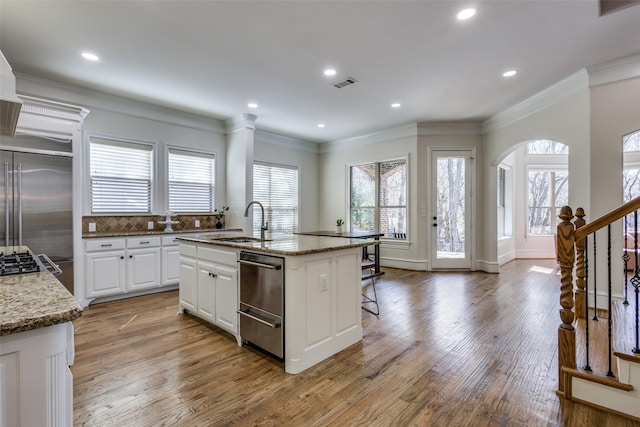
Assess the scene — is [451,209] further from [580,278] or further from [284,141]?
[284,141]

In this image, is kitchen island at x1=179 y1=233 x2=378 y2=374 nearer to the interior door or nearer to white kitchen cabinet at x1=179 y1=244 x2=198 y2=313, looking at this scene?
white kitchen cabinet at x1=179 y1=244 x2=198 y2=313

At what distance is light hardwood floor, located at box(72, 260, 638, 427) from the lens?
5.93 feet

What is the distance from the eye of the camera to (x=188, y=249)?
135 inches

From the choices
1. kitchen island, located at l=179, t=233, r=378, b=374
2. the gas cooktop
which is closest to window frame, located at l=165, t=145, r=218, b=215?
kitchen island, located at l=179, t=233, r=378, b=374

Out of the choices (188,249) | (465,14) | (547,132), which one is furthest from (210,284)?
(547,132)

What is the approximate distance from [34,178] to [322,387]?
377cm

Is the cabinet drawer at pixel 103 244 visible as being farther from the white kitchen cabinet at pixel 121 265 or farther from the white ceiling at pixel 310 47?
the white ceiling at pixel 310 47

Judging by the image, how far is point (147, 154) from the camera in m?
4.84

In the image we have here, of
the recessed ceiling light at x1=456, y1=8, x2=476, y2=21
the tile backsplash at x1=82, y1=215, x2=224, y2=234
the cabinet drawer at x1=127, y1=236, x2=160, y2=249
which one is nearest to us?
the recessed ceiling light at x1=456, y1=8, x2=476, y2=21

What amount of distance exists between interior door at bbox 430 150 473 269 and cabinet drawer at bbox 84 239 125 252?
523 centimetres

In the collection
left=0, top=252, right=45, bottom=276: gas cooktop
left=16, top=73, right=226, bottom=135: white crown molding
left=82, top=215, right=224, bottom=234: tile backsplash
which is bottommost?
left=0, top=252, right=45, bottom=276: gas cooktop

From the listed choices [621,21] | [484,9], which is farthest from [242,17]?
[621,21]

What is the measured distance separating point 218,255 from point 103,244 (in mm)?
2100

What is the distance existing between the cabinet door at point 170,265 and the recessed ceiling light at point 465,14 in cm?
454
